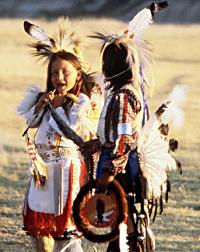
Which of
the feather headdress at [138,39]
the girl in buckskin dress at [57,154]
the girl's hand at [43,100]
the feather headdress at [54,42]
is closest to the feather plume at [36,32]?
the feather headdress at [54,42]

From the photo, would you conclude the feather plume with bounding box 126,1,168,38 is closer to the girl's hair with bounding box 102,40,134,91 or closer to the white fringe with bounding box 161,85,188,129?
the girl's hair with bounding box 102,40,134,91

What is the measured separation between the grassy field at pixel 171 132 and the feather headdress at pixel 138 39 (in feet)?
0.66

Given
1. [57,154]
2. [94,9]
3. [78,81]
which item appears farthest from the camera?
[94,9]

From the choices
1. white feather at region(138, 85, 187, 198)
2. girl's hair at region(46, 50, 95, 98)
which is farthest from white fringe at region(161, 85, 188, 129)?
girl's hair at region(46, 50, 95, 98)

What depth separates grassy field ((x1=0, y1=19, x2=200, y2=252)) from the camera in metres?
8.61

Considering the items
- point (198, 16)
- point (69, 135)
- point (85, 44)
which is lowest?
point (69, 135)

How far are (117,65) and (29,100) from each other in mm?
939

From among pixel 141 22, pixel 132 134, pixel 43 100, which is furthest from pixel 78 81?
pixel 132 134

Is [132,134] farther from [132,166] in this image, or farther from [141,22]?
[141,22]

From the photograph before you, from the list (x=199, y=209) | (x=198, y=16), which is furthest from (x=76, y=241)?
(x=198, y=16)

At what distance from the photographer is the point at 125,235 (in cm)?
620

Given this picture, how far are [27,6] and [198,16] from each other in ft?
17.2

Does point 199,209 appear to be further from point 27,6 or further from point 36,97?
point 27,6

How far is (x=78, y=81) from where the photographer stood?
23.0ft
